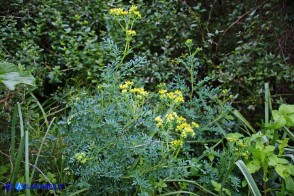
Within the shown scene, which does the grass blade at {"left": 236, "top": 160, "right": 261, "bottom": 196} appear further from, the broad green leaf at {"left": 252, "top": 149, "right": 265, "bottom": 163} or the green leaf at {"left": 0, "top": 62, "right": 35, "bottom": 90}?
the green leaf at {"left": 0, "top": 62, "right": 35, "bottom": 90}

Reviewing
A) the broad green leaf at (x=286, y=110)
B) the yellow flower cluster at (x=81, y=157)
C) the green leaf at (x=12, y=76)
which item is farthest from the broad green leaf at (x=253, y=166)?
the green leaf at (x=12, y=76)

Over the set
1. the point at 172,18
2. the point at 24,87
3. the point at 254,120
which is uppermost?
the point at 172,18

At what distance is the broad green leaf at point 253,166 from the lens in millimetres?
2531

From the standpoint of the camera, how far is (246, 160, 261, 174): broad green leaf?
2.53 meters

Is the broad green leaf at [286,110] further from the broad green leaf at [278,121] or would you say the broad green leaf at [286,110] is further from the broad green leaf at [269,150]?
the broad green leaf at [269,150]

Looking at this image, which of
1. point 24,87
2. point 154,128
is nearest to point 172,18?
point 24,87

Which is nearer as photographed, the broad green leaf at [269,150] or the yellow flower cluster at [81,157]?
the yellow flower cluster at [81,157]

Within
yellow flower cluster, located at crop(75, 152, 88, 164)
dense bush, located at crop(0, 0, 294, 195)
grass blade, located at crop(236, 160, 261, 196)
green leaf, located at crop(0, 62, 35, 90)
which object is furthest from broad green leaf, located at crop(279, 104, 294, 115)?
green leaf, located at crop(0, 62, 35, 90)

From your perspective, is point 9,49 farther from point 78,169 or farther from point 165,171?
point 165,171

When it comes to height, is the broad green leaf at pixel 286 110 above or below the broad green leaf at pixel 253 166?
above

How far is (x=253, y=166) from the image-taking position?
100 inches

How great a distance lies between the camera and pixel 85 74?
3500 mm

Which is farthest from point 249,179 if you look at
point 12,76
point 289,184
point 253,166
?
A: point 12,76

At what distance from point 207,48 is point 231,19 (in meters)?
0.36
